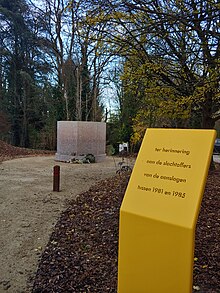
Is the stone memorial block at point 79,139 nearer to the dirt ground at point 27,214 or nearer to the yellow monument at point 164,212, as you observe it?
the dirt ground at point 27,214

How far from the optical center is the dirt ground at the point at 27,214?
10.5ft

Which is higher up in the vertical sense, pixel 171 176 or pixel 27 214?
pixel 171 176

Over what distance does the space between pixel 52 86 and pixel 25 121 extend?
3.23 meters

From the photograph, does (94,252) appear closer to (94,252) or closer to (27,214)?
(94,252)

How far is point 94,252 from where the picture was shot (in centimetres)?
350

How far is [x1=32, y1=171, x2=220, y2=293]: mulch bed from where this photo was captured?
2.79m

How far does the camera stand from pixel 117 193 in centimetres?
606

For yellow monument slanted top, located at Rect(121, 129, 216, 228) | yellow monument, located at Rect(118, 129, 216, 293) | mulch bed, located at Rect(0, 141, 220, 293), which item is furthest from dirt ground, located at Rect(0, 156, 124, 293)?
yellow monument slanted top, located at Rect(121, 129, 216, 228)

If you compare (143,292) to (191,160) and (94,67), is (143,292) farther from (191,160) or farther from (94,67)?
(94,67)

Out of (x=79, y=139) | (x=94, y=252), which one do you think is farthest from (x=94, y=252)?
(x=79, y=139)

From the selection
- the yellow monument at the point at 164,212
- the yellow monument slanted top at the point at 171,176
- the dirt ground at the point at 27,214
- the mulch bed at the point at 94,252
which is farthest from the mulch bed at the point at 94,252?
the yellow monument slanted top at the point at 171,176

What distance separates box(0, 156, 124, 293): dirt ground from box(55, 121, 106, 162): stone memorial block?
334cm

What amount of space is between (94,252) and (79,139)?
9657 millimetres

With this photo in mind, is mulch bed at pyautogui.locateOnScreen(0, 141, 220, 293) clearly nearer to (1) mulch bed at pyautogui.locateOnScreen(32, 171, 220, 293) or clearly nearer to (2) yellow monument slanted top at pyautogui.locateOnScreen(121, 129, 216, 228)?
(1) mulch bed at pyautogui.locateOnScreen(32, 171, 220, 293)
